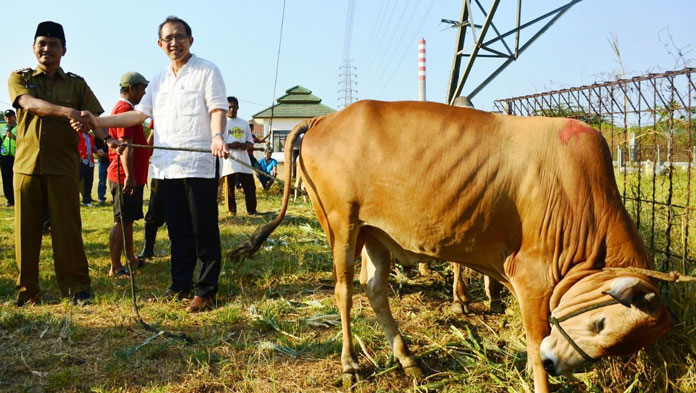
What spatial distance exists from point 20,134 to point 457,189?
3.88 meters

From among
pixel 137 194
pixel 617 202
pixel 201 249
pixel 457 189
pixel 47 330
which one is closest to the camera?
pixel 617 202

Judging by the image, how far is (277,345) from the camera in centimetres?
389

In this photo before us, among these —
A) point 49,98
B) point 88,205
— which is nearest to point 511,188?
point 49,98

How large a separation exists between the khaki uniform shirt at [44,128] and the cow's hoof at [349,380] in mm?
3116

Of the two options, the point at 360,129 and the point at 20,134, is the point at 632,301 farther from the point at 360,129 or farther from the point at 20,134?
the point at 20,134

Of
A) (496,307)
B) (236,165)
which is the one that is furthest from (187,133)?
(236,165)

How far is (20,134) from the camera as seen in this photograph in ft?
16.1

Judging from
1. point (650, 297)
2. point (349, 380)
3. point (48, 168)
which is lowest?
point (349, 380)

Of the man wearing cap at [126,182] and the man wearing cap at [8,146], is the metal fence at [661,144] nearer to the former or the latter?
the man wearing cap at [126,182]

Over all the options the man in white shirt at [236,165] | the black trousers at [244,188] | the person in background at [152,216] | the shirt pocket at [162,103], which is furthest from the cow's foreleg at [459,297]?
the black trousers at [244,188]

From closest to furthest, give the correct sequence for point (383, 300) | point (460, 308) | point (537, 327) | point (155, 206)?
1. point (537, 327)
2. point (383, 300)
3. point (460, 308)
4. point (155, 206)

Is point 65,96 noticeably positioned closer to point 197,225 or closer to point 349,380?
point 197,225

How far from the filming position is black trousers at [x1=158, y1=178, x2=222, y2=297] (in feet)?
15.6

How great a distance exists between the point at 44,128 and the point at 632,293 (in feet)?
15.0
